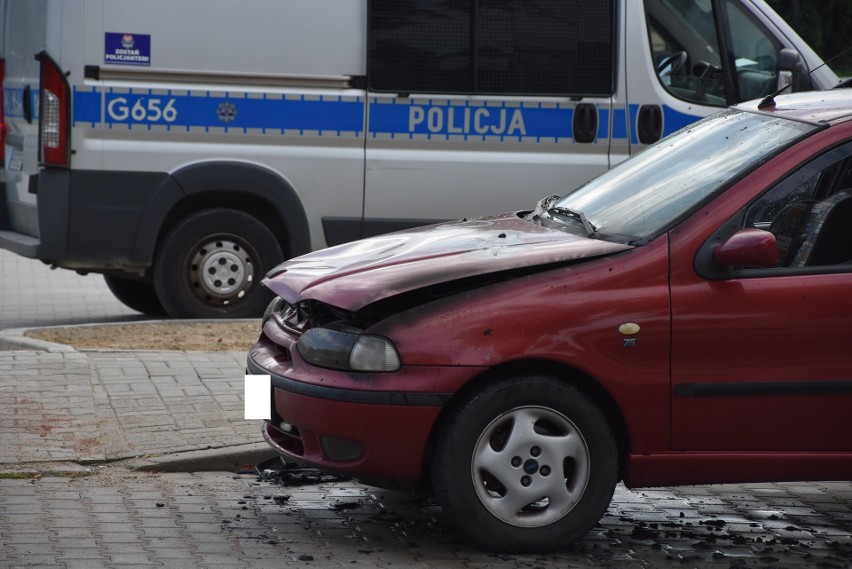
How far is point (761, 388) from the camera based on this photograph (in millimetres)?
5039

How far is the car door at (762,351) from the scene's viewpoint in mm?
5008

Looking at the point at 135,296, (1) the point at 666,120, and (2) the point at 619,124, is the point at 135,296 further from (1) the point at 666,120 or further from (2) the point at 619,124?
(1) the point at 666,120

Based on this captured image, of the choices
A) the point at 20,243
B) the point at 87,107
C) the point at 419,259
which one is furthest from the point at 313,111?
the point at 419,259

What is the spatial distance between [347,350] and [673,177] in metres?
1.48

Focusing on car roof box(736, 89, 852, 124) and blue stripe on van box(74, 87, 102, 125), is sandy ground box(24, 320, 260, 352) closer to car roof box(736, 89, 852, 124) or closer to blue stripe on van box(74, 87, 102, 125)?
blue stripe on van box(74, 87, 102, 125)

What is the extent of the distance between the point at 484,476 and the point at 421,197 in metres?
5.08

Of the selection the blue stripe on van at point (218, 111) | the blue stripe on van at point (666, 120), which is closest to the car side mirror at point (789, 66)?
the blue stripe on van at point (666, 120)

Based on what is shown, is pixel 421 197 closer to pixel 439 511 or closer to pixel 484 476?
pixel 439 511

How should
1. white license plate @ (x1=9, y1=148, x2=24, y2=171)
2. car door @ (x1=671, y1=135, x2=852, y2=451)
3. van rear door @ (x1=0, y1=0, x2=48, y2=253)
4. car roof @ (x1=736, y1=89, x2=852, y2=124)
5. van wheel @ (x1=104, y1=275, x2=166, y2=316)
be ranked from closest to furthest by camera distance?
car door @ (x1=671, y1=135, x2=852, y2=451)
car roof @ (x1=736, y1=89, x2=852, y2=124)
van rear door @ (x1=0, y1=0, x2=48, y2=253)
white license plate @ (x1=9, y1=148, x2=24, y2=171)
van wheel @ (x1=104, y1=275, x2=166, y2=316)

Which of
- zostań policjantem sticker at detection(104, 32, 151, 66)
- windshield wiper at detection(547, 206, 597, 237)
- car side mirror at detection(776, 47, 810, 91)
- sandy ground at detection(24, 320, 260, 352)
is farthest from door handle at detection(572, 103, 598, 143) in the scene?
windshield wiper at detection(547, 206, 597, 237)

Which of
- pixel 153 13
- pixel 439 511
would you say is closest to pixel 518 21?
pixel 153 13

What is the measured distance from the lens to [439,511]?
5750 millimetres

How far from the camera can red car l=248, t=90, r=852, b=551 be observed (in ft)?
16.2

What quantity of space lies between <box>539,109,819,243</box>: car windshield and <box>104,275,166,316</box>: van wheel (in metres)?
5.50
